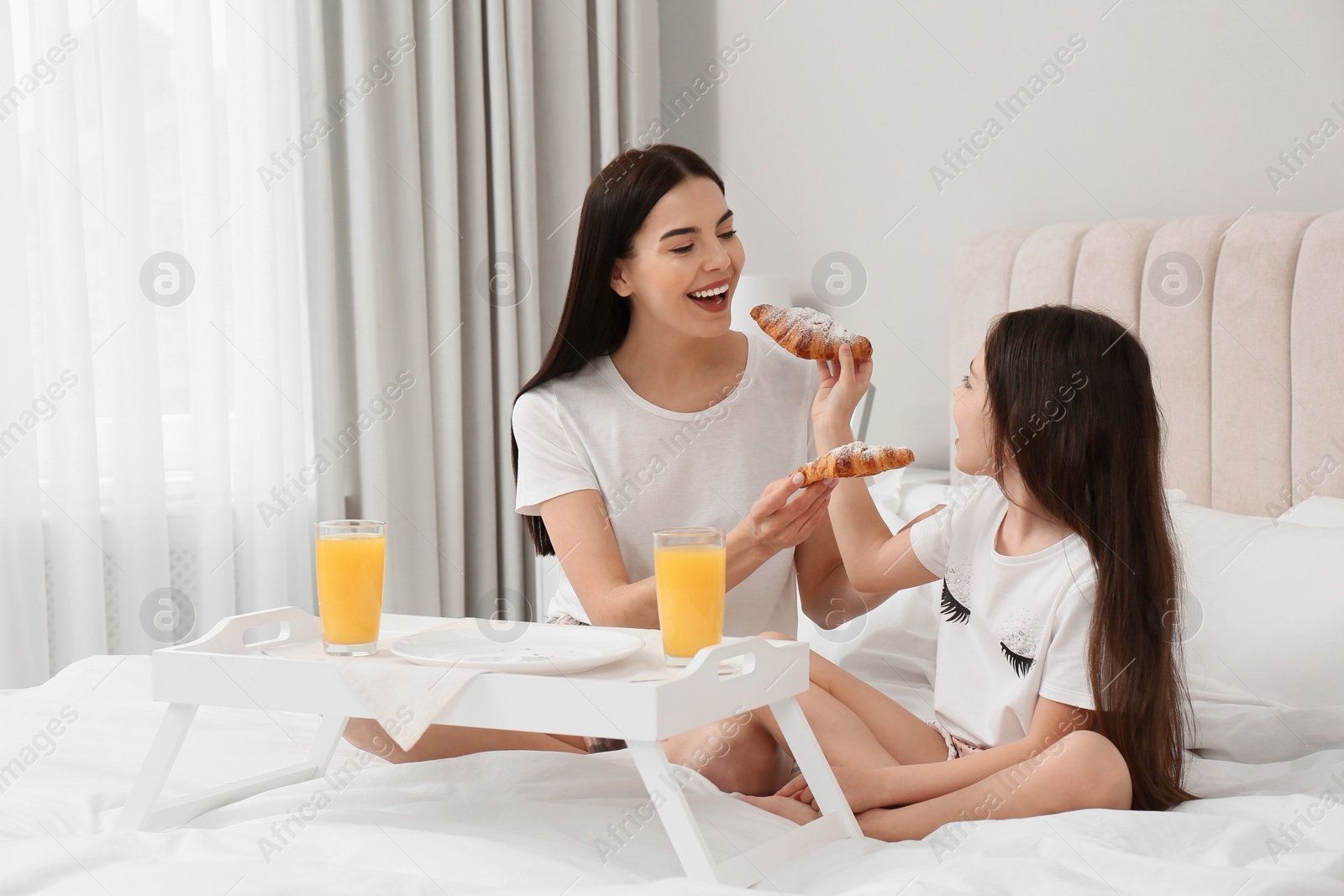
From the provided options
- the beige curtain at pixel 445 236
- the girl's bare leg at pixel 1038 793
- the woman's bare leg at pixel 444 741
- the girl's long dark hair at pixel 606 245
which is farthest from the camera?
the beige curtain at pixel 445 236

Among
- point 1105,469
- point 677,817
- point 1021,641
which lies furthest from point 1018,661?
point 677,817

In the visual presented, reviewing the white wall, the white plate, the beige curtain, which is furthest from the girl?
the beige curtain

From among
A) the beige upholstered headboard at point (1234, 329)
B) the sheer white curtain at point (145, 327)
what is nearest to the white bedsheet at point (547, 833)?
the beige upholstered headboard at point (1234, 329)

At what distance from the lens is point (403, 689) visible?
1119 millimetres

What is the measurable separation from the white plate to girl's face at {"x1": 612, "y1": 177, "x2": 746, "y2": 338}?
1.76 feet

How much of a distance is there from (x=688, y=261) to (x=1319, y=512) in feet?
3.29

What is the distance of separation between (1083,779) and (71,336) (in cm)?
209

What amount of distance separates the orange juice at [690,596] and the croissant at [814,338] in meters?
0.52

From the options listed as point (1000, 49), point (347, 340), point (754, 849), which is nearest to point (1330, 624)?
point (754, 849)

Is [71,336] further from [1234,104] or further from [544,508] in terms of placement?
[1234,104]

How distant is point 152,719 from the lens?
1608 millimetres

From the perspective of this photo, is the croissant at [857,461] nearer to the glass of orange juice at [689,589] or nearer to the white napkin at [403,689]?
the glass of orange juice at [689,589]

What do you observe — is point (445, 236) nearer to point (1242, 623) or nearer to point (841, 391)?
point (841, 391)

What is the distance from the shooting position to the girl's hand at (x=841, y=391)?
5.23 ft
